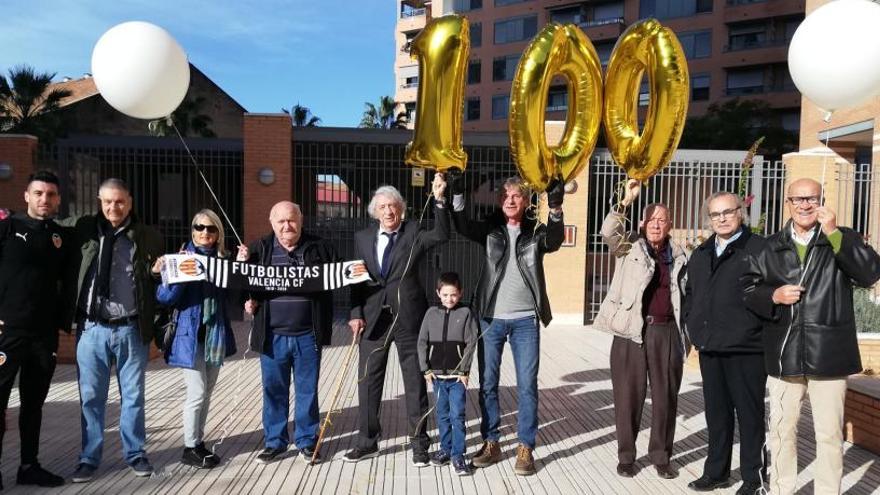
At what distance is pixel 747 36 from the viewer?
35969mm

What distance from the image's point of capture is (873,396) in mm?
4238

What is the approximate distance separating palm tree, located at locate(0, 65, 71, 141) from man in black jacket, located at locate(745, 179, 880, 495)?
2235cm

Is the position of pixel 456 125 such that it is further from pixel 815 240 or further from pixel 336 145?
pixel 336 145

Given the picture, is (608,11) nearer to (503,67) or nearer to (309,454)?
(503,67)

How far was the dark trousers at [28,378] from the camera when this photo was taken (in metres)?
3.34

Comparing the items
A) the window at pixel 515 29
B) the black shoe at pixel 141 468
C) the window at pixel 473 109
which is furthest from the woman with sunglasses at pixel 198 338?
the window at pixel 473 109

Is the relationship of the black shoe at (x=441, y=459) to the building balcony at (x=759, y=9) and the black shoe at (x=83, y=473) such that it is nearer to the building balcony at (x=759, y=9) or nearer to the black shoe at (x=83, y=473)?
the black shoe at (x=83, y=473)

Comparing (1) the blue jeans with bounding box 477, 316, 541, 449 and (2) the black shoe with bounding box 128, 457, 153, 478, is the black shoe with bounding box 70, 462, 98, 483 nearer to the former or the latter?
(2) the black shoe with bounding box 128, 457, 153, 478

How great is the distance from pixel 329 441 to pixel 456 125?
2.48 metres

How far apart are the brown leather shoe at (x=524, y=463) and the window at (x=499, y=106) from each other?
131ft

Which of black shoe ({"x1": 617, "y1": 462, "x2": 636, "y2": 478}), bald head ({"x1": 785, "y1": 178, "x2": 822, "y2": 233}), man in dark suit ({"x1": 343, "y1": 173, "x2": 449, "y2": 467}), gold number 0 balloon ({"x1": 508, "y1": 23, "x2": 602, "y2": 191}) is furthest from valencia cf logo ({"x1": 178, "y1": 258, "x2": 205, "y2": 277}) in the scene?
bald head ({"x1": 785, "y1": 178, "x2": 822, "y2": 233})

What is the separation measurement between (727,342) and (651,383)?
0.61m

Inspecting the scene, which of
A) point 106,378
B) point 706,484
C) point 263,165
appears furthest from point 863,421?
A: point 263,165

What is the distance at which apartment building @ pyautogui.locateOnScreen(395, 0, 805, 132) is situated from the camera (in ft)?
116
